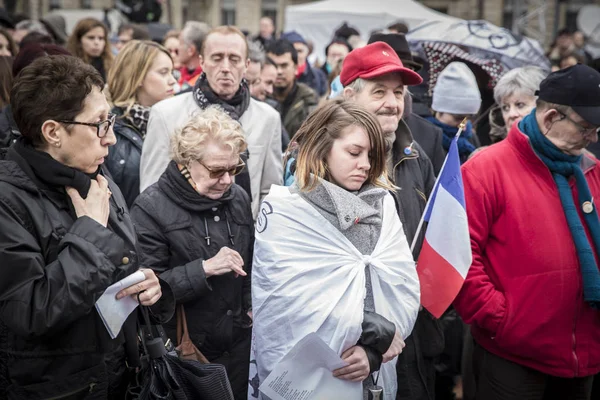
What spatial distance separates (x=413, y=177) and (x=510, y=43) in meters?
4.15

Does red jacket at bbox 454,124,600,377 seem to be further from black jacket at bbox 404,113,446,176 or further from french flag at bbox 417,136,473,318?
black jacket at bbox 404,113,446,176

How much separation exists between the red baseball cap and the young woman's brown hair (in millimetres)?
643

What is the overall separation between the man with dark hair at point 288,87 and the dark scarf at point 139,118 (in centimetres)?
278

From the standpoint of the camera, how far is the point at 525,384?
387cm

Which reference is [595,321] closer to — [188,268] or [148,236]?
[188,268]

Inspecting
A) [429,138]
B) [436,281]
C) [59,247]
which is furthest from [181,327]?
[429,138]

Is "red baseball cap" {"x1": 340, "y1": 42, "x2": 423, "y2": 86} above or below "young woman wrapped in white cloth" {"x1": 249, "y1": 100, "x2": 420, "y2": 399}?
above

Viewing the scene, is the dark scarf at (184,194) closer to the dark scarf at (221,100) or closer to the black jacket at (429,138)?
the dark scarf at (221,100)

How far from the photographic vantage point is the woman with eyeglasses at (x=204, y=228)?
3.82 meters

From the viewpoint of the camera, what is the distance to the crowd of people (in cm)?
288

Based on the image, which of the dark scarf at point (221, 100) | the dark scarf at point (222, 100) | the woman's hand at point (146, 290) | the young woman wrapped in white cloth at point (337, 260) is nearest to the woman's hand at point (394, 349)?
the young woman wrapped in white cloth at point (337, 260)

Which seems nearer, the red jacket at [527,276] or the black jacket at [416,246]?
the red jacket at [527,276]

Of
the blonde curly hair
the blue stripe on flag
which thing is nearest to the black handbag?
the blonde curly hair

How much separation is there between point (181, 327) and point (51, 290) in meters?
1.21
